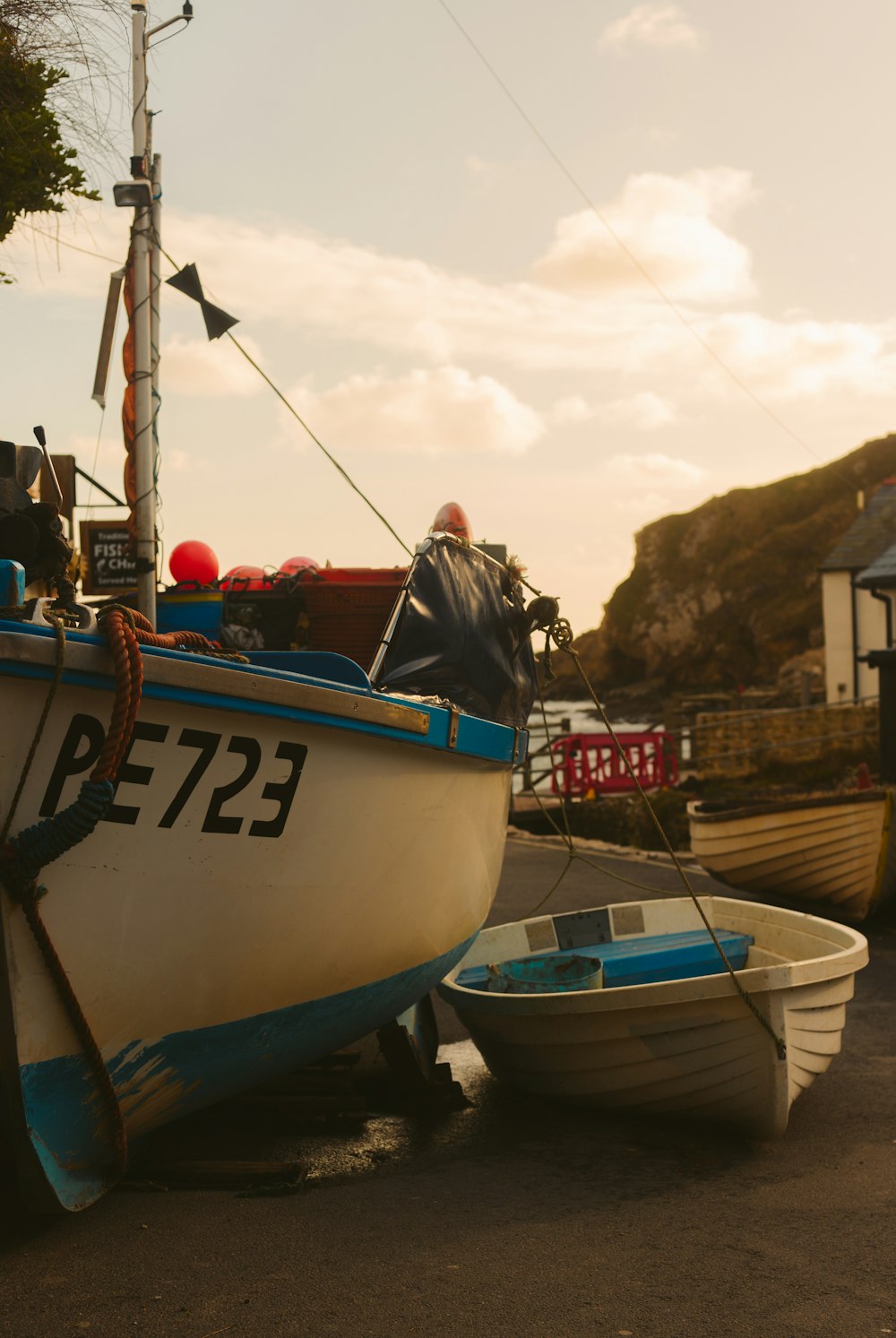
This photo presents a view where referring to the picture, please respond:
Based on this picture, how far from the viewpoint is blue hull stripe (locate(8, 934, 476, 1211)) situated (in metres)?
3.74

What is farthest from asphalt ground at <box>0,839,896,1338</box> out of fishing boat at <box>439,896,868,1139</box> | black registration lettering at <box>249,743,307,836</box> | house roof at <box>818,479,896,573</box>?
house roof at <box>818,479,896,573</box>

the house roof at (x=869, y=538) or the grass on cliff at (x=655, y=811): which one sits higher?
the house roof at (x=869, y=538)

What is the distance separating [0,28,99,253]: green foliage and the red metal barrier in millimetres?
13702

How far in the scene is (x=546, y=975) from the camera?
20.9 ft

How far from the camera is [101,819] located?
3617mm

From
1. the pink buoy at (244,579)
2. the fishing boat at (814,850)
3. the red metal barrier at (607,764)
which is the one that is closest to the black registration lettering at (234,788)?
the pink buoy at (244,579)

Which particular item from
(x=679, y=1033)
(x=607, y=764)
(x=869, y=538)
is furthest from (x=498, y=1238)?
(x=869, y=538)

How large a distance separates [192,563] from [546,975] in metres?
3.92

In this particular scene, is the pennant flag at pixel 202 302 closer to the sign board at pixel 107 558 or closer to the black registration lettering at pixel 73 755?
the sign board at pixel 107 558

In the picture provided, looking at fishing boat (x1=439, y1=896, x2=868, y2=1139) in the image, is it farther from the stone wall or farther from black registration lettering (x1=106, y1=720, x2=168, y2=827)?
the stone wall

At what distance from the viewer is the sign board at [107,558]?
9.53m

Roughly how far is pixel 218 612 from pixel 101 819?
4.37 meters

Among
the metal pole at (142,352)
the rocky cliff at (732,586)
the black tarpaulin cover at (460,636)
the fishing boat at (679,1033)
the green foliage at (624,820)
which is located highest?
the rocky cliff at (732,586)

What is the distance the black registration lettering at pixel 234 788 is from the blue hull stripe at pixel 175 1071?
2.46 ft
